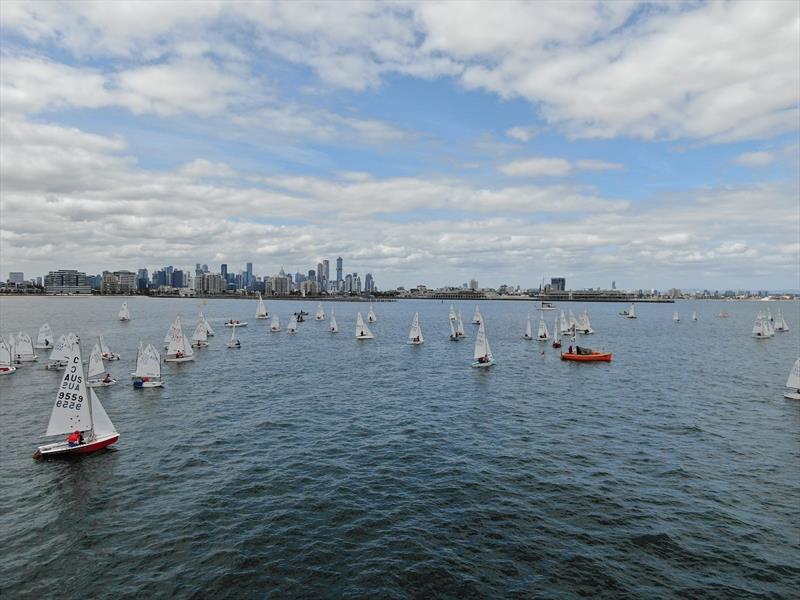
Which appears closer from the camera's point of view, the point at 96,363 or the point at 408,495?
the point at 408,495

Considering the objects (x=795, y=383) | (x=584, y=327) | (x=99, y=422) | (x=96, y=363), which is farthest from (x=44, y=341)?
(x=584, y=327)

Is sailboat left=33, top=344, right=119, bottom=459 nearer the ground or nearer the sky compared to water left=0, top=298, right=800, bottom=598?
nearer the sky

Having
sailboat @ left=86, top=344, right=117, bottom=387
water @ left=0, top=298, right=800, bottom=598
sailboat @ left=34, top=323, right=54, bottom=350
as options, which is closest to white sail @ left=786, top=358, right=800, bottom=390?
water @ left=0, top=298, right=800, bottom=598

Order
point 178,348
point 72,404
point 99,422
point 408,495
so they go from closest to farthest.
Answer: point 408,495 < point 72,404 < point 99,422 < point 178,348

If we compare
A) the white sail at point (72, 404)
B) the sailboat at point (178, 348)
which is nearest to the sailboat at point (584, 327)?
the sailboat at point (178, 348)

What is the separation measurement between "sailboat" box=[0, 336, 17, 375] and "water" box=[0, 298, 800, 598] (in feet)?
41.1

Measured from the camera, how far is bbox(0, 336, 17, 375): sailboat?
7669 cm

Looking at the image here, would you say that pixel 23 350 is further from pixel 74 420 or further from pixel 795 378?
pixel 795 378

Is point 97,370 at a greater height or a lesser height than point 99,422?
greater

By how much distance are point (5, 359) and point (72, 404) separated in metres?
51.6

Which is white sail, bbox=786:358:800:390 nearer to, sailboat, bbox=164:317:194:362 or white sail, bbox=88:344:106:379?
white sail, bbox=88:344:106:379

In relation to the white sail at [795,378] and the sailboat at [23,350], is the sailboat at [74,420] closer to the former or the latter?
the sailboat at [23,350]

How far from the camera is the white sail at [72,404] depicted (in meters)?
40.7

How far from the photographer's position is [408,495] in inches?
1320
